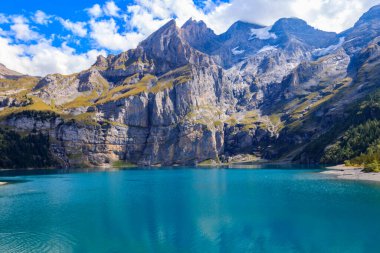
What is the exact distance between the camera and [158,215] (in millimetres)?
77188

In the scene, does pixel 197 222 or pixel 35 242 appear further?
pixel 197 222

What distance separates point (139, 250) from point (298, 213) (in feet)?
128

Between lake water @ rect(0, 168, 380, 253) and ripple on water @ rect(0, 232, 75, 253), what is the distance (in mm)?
136

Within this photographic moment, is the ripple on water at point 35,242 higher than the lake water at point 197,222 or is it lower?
lower

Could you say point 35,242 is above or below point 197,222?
below

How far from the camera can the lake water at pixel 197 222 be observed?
5350cm

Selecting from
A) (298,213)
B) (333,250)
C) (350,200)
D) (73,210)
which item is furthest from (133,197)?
(333,250)

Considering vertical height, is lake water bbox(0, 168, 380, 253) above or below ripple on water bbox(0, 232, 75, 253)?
above

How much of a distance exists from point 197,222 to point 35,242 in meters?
29.2

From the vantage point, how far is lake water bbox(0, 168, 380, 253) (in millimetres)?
53500

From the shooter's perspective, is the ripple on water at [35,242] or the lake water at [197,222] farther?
the lake water at [197,222]

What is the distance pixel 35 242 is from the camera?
2216 inches

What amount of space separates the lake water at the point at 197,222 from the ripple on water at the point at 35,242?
14 cm

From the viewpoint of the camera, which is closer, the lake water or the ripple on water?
the ripple on water
